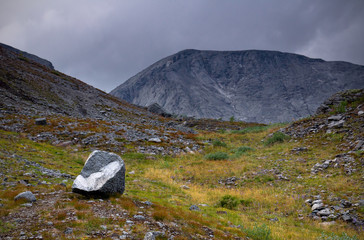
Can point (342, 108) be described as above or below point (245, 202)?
above

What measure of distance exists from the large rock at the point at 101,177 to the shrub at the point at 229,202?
23.7ft

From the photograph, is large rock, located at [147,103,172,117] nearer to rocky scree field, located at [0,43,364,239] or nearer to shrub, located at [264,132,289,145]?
rocky scree field, located at [0,43,364,239]

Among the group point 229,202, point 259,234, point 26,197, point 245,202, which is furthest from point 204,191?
point 26,197

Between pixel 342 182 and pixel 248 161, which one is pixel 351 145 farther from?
pixel 248 161

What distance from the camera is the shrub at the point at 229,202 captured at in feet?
42.1

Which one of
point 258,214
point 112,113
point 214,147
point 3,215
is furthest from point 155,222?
point 112,113

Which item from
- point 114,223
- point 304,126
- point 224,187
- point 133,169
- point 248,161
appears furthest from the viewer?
point 304,126

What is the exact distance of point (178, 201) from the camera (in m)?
12.2

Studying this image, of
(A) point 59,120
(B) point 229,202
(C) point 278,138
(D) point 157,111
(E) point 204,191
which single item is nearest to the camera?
(B) point 229,202

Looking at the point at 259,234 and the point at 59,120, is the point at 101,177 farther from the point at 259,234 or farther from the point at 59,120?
the point at 59,120

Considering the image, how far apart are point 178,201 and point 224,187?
A: 5881 mm

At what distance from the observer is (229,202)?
13.0m

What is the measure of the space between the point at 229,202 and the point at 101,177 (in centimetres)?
880

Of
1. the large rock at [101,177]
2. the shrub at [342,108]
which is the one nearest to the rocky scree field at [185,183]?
the shrub at [342,108]
